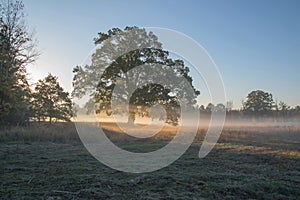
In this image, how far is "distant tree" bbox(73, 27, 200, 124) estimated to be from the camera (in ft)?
65.3

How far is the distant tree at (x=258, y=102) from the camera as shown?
55.2 metres

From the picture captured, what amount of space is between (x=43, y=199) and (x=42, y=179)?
137cm

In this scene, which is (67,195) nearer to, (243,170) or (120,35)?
(243,170)

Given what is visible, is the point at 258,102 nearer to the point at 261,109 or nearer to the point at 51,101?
the point at 261,109

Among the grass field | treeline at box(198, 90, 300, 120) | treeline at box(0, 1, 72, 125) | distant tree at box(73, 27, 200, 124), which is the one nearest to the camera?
the grass field

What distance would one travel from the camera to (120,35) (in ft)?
70.3

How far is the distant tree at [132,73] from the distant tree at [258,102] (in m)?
38.5

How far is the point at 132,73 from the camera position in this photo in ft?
67.2

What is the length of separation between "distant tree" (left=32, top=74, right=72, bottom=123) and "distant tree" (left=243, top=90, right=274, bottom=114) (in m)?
41.4

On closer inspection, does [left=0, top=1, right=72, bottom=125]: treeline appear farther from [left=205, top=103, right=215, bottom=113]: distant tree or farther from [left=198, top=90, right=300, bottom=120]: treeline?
[left=198, top=90, right=300, bottom=120]: treeline

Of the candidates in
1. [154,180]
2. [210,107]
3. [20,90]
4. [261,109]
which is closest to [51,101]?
[20,90]

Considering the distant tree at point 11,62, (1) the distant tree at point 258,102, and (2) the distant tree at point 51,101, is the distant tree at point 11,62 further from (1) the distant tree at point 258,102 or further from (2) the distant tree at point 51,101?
(1) the distant tree at point 258,102

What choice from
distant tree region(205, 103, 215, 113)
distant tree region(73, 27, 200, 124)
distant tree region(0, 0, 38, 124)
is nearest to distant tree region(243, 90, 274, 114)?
distant tree region(205, 103, 215, 113)

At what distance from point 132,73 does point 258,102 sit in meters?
43.9
